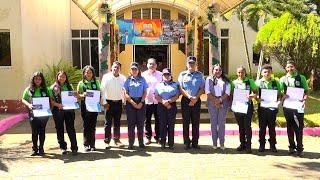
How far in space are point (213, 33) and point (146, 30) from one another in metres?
3.51

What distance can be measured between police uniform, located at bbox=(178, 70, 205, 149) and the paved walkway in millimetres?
342

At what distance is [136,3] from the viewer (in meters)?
21.6

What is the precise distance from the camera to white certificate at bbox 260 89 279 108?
843 cm

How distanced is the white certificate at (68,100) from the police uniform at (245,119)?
10.0ft

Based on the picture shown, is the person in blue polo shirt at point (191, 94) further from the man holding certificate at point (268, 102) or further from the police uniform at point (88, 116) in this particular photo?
the police uniform at point (88, 116)

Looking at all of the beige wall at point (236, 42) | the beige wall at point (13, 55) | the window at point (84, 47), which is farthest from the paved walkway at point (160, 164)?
the beige wall at point (236, 42)

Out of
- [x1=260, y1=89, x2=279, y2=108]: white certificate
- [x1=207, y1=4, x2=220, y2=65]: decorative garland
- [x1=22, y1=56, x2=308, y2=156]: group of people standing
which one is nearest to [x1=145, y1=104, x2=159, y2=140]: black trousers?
[x1=22, y1=56, x2=308, y2=156]: group of people standing

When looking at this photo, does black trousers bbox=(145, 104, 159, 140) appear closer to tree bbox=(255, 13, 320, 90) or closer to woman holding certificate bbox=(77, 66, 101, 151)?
woman holding certificate bbox=(77, 66, 101, 151)

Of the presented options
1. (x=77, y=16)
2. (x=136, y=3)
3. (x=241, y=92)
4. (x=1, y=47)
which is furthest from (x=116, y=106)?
(x=77, y=16)

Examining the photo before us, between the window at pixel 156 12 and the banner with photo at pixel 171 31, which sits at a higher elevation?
the window at pixel 156 12

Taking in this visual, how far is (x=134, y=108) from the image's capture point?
29.3 feet

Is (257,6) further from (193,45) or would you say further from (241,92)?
(241,92)

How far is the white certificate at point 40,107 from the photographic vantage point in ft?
27.2

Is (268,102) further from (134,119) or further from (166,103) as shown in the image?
(134,119)
